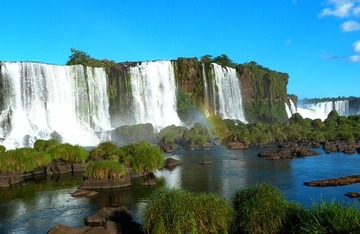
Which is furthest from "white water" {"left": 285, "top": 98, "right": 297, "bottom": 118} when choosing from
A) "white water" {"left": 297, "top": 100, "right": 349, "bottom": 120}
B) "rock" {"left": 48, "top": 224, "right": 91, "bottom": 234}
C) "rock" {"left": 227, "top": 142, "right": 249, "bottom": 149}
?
"rock" {"left": 48, "top": 224, "right": 91, "bottom": 234}

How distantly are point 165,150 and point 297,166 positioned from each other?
2597 cm

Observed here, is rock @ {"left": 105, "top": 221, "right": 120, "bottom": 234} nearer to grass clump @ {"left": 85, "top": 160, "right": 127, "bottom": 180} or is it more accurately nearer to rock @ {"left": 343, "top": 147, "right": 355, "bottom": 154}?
grass clump @ {"left": 85, "top": 160, "right": 127, "bottom": 180}

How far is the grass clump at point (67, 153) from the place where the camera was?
44938mm

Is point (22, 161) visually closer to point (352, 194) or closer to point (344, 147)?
point (352, 194)

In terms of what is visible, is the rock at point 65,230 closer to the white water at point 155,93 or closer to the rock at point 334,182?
→ the rock at point 334,182

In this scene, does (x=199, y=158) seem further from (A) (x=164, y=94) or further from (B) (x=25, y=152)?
(A) (x=164, y=94)

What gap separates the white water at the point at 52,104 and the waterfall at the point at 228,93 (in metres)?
30.1

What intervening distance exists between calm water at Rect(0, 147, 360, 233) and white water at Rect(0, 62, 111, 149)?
102 ft

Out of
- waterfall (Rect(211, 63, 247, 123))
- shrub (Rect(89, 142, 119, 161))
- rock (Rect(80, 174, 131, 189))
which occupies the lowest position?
rock (Rect(80, 174, 131, 189))

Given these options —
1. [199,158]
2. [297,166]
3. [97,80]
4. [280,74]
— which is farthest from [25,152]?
[280,74]

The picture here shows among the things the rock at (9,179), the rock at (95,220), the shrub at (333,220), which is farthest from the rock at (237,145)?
the shrub at (333,220)

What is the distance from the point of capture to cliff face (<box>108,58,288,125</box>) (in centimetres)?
8981

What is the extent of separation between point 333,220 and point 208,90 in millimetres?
88187

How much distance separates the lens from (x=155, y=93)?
309 ft
